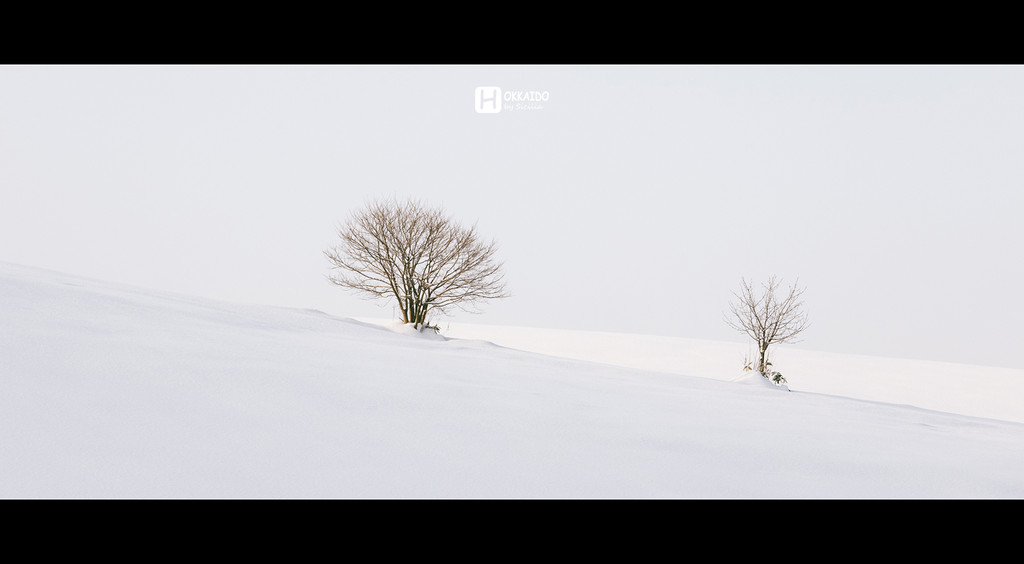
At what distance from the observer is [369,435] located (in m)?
3.77

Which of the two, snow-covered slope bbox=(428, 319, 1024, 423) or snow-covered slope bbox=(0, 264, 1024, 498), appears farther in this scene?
snow-covered slope bbox=(428, 319, 1024, 423)

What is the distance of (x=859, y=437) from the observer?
5777 mm

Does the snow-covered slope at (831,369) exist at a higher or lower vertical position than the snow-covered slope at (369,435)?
lower

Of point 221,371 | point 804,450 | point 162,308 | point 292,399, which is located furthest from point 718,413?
point 162,308

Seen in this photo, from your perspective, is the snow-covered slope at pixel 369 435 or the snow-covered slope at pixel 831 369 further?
the snow-covered slope at pixel 831 369

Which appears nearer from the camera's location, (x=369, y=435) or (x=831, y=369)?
(x=369, y=435)

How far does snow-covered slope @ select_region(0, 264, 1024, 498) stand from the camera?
3.06 m

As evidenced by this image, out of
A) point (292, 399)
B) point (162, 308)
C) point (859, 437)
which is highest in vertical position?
point (162, 308)

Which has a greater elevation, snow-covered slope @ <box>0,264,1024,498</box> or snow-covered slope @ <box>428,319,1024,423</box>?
snow-covered slope @ <box>0,264,1024,498</box>

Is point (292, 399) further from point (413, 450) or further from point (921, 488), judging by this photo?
point (921, 488)

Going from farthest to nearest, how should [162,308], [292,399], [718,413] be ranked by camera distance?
[162,308]
[718,413]
[292,399]

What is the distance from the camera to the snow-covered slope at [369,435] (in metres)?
3.06
